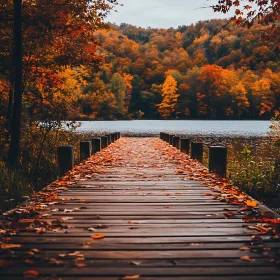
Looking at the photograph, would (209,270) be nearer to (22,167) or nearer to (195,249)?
(195,249)

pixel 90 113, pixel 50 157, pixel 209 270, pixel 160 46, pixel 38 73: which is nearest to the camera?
pixel 209 270

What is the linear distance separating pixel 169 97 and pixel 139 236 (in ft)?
329

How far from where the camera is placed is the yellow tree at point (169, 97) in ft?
339

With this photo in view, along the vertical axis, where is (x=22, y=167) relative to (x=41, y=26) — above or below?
below

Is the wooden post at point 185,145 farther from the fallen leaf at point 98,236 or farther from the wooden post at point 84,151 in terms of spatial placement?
the fallen leaf at point 98,236

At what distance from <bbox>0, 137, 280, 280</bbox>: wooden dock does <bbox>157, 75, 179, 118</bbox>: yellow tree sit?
97.0 metres

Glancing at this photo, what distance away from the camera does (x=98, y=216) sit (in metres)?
5.28

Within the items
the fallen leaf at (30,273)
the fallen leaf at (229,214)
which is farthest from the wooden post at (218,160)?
the fallen leaf at (30,273)

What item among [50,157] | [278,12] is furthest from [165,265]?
[50,157]

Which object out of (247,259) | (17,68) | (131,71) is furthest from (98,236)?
(131,71)

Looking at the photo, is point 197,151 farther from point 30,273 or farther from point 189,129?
point 189,129

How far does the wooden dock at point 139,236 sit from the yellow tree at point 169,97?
96953 mm

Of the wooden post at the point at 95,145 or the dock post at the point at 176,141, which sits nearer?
the wooden post at the point at 95,145

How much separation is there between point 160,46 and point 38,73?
368ft
